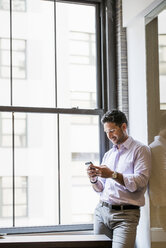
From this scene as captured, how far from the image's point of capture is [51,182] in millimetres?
4270

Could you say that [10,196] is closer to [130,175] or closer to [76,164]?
[76,164]

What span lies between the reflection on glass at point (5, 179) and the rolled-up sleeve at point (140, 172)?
1.27m

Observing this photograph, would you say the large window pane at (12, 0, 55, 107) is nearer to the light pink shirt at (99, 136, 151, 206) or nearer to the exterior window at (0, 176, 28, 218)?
the exterior window at (0, 176, 28, 218)

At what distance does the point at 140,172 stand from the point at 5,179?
56.4 inches

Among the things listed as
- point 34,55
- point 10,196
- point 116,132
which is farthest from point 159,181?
point 34,55

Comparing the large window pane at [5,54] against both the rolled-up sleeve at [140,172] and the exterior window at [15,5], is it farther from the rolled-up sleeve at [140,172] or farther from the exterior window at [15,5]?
the rolled-up sleeve at [140,172]

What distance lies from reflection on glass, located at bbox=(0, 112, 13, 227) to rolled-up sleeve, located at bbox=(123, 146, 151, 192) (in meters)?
1.27

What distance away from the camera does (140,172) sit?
3.40 meters

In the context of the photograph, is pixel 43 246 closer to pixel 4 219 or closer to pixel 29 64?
pixel 4 219

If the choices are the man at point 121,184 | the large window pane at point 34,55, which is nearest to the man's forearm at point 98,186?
the man at point 121,184

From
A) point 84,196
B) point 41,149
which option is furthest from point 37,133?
point 84,196

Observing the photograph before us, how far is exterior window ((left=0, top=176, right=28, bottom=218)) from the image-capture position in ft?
13.4

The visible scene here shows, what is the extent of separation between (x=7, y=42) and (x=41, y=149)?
1136mm

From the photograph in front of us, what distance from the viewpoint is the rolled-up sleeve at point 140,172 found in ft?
11.0
